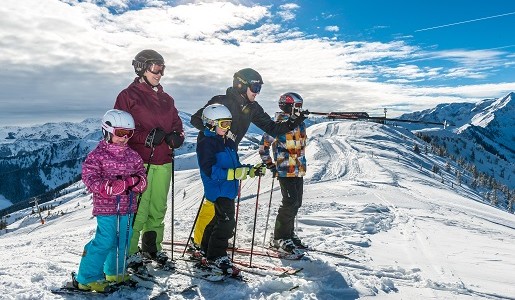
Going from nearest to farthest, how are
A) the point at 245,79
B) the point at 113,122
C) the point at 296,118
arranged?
the point at 113,122 → the point at 245,79 → the point at 296,118

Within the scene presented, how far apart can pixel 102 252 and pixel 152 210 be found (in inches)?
50.9

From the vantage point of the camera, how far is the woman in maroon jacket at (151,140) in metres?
6.13

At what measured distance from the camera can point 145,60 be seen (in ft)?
20.3

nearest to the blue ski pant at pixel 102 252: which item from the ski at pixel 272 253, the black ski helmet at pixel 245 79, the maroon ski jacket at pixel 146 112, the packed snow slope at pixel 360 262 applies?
the packed snow slope at pixel 360 262

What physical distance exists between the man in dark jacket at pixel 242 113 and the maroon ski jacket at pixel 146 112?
22.6 inches

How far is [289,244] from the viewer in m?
7.68

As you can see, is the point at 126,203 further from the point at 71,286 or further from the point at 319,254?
the point at 319,254

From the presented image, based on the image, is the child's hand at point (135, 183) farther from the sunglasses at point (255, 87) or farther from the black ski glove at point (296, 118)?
the black ski glove at point (296, 118)

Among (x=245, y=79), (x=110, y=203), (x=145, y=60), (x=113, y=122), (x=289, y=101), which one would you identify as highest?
(x=145, y=60)

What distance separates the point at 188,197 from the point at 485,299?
1464 inches

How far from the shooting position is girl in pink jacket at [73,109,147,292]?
5164 mm

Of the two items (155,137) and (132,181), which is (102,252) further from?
(155,137)

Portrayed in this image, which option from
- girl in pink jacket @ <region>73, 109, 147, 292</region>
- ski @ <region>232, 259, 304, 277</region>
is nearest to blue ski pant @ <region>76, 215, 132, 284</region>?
girl in pink jacket @ <region>73, 109, 147, 292</region>

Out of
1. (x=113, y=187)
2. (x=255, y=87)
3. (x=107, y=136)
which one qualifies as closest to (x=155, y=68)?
(x=107, y=136)
